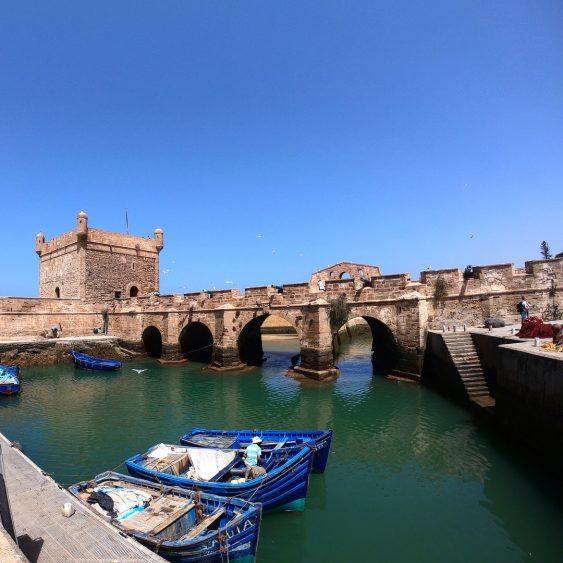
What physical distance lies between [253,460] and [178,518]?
7.80 ft

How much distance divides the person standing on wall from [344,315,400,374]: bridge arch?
507 centimetres

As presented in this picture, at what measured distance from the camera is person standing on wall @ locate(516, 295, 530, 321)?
14.2 metres

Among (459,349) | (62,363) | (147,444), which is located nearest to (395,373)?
(459,349)

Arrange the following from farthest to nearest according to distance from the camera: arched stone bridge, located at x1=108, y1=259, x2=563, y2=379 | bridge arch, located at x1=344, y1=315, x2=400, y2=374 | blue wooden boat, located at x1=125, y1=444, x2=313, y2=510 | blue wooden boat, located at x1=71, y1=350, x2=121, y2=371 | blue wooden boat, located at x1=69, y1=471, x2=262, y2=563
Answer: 1. blue wooden boat, located at x1=71, y1=350, x2=121, y2=371
2. bridge arch, located at x1=344, y1=315, x2=400, y2=374
3. arched stone bridge, located at x1=108, y1=259, x2=563, y2=379
4. blue wooden boat, located at x1=125, y1=444, x2=313, y2=510
5. blue wooden boat, located at x1=69, y1=471, x2=262, y2=563

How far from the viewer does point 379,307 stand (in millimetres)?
16891

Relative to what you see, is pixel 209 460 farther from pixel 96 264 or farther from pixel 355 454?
pixel 96 264

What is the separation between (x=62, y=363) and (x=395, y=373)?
68.4 ft

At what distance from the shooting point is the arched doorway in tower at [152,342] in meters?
27.3

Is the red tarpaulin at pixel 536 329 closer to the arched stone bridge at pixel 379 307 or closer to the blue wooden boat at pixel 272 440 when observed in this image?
the arched stone bridge at pixel 379 307

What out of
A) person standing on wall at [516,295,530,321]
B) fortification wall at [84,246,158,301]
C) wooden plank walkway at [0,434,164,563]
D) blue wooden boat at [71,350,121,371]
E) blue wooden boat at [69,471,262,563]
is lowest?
blue wooden boat at [71,350,121,371]

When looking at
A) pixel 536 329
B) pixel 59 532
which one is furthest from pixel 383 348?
pixel 59 532

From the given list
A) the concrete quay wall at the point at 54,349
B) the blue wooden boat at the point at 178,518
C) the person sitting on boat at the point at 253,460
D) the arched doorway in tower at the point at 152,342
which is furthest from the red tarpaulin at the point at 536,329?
the concrete quay wall at the point at 54,349

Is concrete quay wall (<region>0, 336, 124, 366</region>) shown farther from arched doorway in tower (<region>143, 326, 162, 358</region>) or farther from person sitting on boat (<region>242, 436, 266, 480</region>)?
person sitting on boat (<region>242, 436, 266, 480</region>)

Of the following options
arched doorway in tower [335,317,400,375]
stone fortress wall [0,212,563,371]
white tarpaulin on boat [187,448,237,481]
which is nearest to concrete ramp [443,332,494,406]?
stone fortress wall [0,212,563,371]
